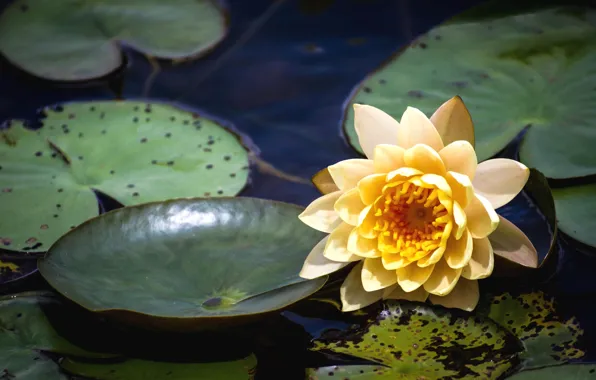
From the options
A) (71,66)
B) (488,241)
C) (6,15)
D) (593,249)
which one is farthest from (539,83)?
(6,15)

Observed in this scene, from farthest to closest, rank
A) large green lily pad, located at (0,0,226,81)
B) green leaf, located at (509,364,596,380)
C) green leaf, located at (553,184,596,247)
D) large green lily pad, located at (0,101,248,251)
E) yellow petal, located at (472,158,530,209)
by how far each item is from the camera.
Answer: large green lily pad, located at (0,0,226,81) → large green lily pad, located at (0,101,248,251) → green leaf, located at (553,184,596,247) → yellow petal, located at (472,158,530,209) → green leaf, located at (509,364,596,380)

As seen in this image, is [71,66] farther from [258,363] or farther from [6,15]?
[258,363]

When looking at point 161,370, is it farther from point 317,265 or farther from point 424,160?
point 424,160

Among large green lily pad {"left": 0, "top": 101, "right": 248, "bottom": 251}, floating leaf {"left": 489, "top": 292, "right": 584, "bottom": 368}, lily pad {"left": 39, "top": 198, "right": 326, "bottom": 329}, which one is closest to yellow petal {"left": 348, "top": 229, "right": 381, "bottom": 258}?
lily pad {"left": 39, "top": 198, "right": 326, "bottom": 329}

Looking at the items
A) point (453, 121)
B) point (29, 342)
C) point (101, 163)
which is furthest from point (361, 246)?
point (101, 163)

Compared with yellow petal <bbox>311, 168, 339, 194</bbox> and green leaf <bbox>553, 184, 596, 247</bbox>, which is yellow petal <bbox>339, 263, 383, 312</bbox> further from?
green leaf <bbox>553, 184, 596, 247</bbox>

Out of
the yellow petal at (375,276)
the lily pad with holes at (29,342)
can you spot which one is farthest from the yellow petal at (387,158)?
the lily pad with holes at (29,342)
